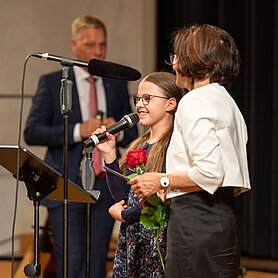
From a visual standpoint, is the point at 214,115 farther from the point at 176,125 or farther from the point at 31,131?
the point at 31,131

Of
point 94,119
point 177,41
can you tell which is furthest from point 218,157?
point 94,119

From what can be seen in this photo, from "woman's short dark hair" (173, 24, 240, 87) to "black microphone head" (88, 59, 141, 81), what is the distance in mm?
343

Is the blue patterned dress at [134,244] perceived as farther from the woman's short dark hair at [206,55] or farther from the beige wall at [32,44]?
the beige wall at [32,44]

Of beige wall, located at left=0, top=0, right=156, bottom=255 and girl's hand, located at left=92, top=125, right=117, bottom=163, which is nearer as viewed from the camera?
girl's hand, located at left=92, top=125, right=117, bottom=163

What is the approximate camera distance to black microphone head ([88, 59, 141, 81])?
2.29m

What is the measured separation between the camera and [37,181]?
7.88ft

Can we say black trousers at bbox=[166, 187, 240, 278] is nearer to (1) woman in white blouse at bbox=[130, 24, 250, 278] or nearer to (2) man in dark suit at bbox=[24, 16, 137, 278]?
(1) woman in white blouse at bbox=[130, 24, 250, 278]

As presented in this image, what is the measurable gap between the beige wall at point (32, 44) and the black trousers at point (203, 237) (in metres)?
3.29

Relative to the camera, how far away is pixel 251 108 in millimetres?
4852

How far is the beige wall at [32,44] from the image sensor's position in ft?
17.2

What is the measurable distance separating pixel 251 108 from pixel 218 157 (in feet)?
9.90

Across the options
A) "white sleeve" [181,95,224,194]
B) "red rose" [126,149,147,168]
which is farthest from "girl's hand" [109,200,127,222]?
"white sleeve" [181,95,224,194]

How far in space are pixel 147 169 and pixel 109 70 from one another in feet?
1.48

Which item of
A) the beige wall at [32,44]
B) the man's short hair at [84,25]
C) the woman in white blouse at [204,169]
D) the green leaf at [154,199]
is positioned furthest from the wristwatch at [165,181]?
the beige wall at [32,44]
